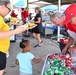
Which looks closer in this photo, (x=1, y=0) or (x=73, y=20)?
(x=73, y=20)

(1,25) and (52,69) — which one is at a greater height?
(1,25)

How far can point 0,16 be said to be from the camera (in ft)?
8.66

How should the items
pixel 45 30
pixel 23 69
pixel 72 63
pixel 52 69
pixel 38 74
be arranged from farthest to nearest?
1. pixel 45 30
2. pixel 38 74
3. pixel 23 69
4. pixel 72 63
5. pixel 52 69

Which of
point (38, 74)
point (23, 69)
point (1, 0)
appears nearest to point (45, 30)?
point (38, 74)

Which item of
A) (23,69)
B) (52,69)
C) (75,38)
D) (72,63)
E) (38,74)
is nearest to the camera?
(52,69)

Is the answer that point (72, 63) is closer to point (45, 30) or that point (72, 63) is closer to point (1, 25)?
point (1, 25)

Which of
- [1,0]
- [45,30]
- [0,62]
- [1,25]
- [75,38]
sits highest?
[1,0]

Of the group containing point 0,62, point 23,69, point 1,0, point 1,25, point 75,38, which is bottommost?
point 23,69

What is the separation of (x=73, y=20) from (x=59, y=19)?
170mm

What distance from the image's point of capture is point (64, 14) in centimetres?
254

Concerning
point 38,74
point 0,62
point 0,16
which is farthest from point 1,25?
point 38,74

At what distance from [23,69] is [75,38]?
1049mm

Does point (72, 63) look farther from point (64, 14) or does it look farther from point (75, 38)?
point (64, 14)

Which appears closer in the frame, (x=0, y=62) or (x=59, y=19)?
(x=59, y=19)
